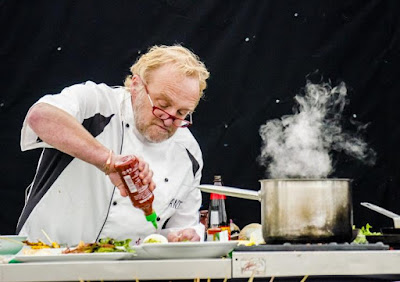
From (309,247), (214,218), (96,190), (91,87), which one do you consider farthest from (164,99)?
(309,247)

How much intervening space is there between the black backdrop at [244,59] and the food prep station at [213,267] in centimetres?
192

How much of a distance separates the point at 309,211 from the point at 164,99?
1229 mm

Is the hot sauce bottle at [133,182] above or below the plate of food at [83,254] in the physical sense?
above

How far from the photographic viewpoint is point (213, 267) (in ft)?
5.67

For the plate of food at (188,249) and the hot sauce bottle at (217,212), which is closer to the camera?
the plate of food at (188,249)

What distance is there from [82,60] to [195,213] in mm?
1028

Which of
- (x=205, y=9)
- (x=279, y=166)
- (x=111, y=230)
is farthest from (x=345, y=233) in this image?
(x=205, y=9)

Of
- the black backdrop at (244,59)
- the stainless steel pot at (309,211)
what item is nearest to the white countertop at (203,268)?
the stainless steel pot at (309,211)

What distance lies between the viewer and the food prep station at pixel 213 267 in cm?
172

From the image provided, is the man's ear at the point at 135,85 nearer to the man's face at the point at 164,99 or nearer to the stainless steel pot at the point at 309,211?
the man's face at the point at 164,99

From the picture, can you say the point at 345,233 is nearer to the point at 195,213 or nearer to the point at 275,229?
the point at 275,229

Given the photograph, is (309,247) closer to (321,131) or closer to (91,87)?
(91,87)

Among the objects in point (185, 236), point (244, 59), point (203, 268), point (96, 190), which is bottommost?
point (203, 268)

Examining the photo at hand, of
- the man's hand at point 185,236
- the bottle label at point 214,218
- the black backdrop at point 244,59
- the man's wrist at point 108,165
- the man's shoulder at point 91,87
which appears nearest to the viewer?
the man's wrist at point 108,165
